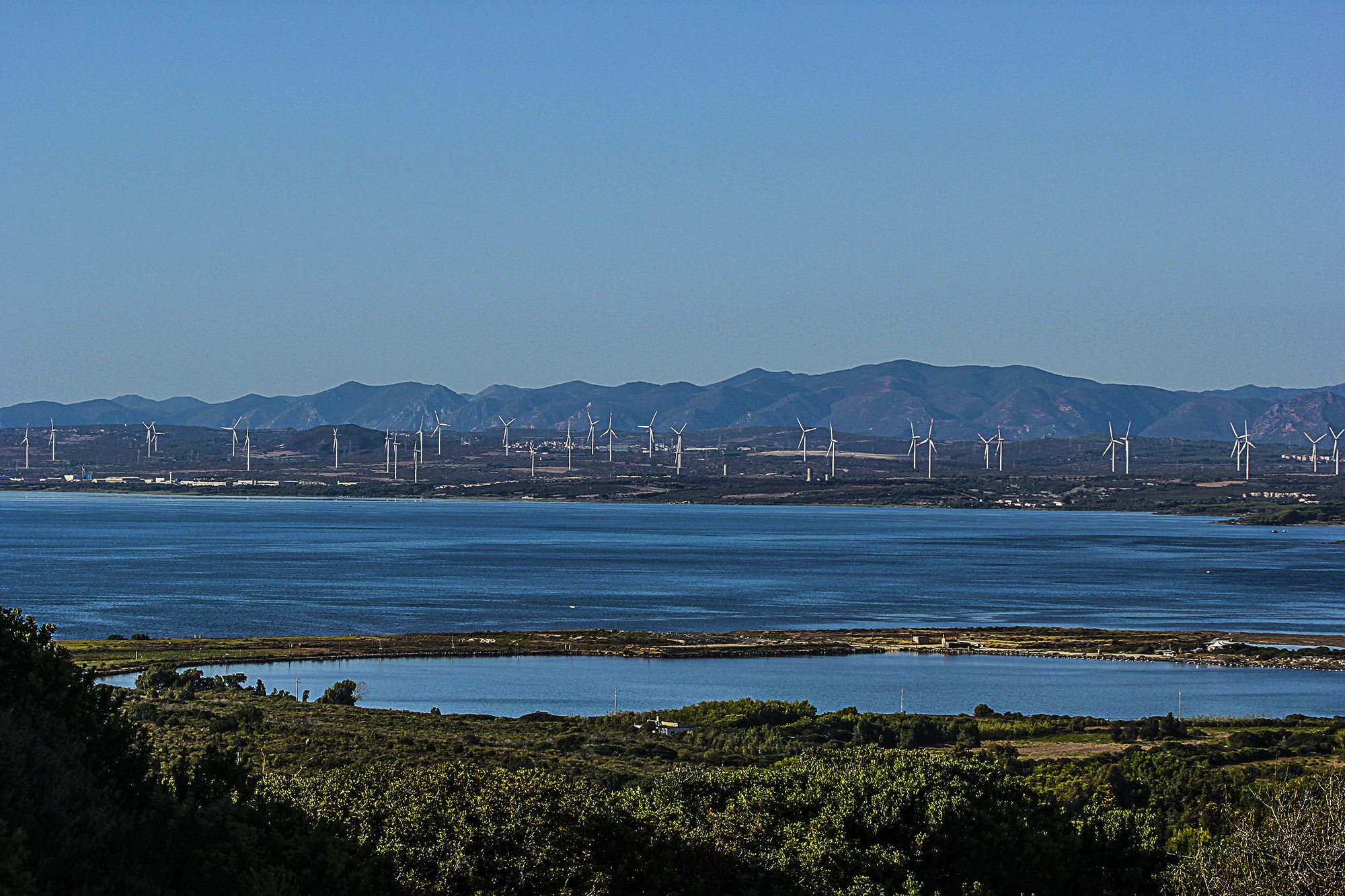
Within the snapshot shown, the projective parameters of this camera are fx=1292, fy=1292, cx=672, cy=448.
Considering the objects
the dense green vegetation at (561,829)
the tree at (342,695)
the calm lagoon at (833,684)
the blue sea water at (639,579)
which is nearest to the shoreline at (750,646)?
the calm lagoon at (833,684)

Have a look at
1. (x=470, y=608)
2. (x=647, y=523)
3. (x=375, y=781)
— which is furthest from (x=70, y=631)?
(x=647, y=523)

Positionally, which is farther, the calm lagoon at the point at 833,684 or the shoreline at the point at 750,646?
the shoreline at the point at 750,646

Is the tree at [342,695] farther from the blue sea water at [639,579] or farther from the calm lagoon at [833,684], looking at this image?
the blue sea water at [639,579]

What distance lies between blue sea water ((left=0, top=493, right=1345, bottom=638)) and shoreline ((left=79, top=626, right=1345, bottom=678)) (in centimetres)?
474

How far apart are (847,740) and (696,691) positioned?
15018 mm

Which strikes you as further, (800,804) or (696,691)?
(696,691)

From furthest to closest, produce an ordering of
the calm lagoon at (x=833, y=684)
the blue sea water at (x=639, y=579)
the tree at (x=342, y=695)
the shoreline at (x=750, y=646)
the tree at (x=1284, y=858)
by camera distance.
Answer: the blue sea water at (x=639, y=579) < the shoreline at (x=750, y=646) < the calm lagoon at (x=833, y=684) < the tree at (x=342, y=695) < the tree at (x=1284, y=858)

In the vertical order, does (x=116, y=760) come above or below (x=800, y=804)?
above

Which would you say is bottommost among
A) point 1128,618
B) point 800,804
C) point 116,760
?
point 1128,618

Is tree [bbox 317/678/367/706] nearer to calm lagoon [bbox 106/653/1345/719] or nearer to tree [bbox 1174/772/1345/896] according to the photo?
calm lagoon [bbox 106/653/1345/719]

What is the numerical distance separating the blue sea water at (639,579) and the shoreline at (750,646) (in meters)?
4.74

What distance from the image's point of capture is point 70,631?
6988cm

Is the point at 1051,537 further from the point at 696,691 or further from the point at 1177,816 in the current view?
the point at 1177,816

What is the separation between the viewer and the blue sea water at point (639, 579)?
81812 mm
